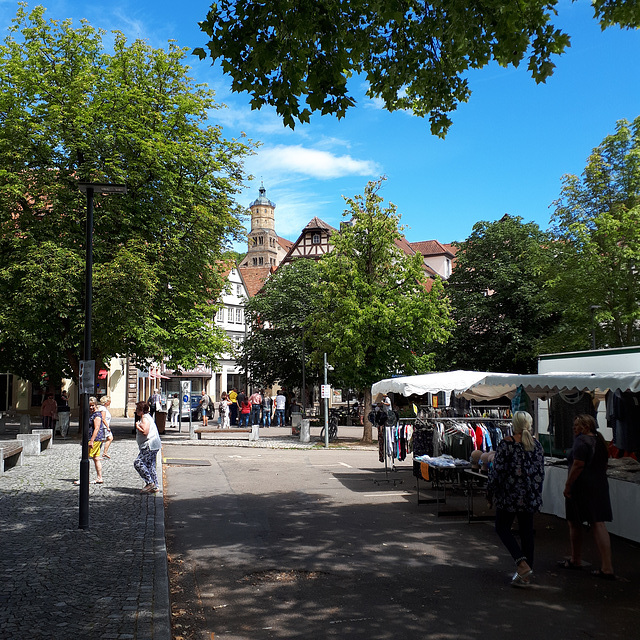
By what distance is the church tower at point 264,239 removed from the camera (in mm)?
148750

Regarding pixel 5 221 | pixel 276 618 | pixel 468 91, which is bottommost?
pixel 276 618

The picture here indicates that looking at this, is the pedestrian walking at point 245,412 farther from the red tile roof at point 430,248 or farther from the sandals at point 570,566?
the red tile roof at point 430,248

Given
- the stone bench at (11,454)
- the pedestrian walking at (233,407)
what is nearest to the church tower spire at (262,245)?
the pedestrian walking at (233,407)

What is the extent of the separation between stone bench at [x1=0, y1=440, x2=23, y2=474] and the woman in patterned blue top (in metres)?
11.9

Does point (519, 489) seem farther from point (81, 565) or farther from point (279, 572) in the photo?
point (81, 565)

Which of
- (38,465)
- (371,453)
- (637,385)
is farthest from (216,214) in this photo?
(637,385)

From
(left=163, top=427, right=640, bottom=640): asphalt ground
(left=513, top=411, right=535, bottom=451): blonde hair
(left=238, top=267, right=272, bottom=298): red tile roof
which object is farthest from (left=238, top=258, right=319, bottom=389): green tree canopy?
(left=513, top=411, right=535, bottom=451): blonde hair

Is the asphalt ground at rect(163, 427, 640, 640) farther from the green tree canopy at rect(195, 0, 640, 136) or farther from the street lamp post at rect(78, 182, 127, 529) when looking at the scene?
the green tree canopy at rect(195, 0, 640, 136)

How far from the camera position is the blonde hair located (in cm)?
749

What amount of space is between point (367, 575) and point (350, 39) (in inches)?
239

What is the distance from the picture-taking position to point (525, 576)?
7.19 metres

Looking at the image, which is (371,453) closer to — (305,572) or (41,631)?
(305,572)

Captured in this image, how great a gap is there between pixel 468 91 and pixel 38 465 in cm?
1380

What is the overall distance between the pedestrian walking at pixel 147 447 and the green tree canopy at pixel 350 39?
695 centimetres
